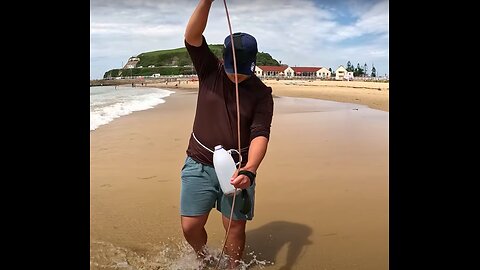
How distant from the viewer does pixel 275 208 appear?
439 centimetres

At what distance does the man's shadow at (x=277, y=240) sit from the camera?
11.1 ft

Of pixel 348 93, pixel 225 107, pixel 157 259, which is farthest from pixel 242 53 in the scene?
pixel 348 93

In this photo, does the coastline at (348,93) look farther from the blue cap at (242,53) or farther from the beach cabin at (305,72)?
the blue cap at (242,53)

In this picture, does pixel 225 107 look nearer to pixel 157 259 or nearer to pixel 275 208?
pixel 157 259

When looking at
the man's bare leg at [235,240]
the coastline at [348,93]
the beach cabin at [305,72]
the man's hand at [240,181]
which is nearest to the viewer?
the man's hand at [240,181]

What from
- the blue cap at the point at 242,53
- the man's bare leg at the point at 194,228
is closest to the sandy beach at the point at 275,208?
the man's bare leg at the point at 194,228

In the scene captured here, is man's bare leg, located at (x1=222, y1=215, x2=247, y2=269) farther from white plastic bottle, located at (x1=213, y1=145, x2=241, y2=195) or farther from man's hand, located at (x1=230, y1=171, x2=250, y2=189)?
man's hand, located at (x1=230, y1=171, x2=250, y2=189)

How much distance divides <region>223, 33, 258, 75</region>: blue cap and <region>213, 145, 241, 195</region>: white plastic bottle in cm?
48

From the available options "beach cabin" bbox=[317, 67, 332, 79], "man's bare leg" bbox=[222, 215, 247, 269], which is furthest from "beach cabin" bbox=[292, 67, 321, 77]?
"man's bare leg" bbox=[222, 215, 247, 269]
